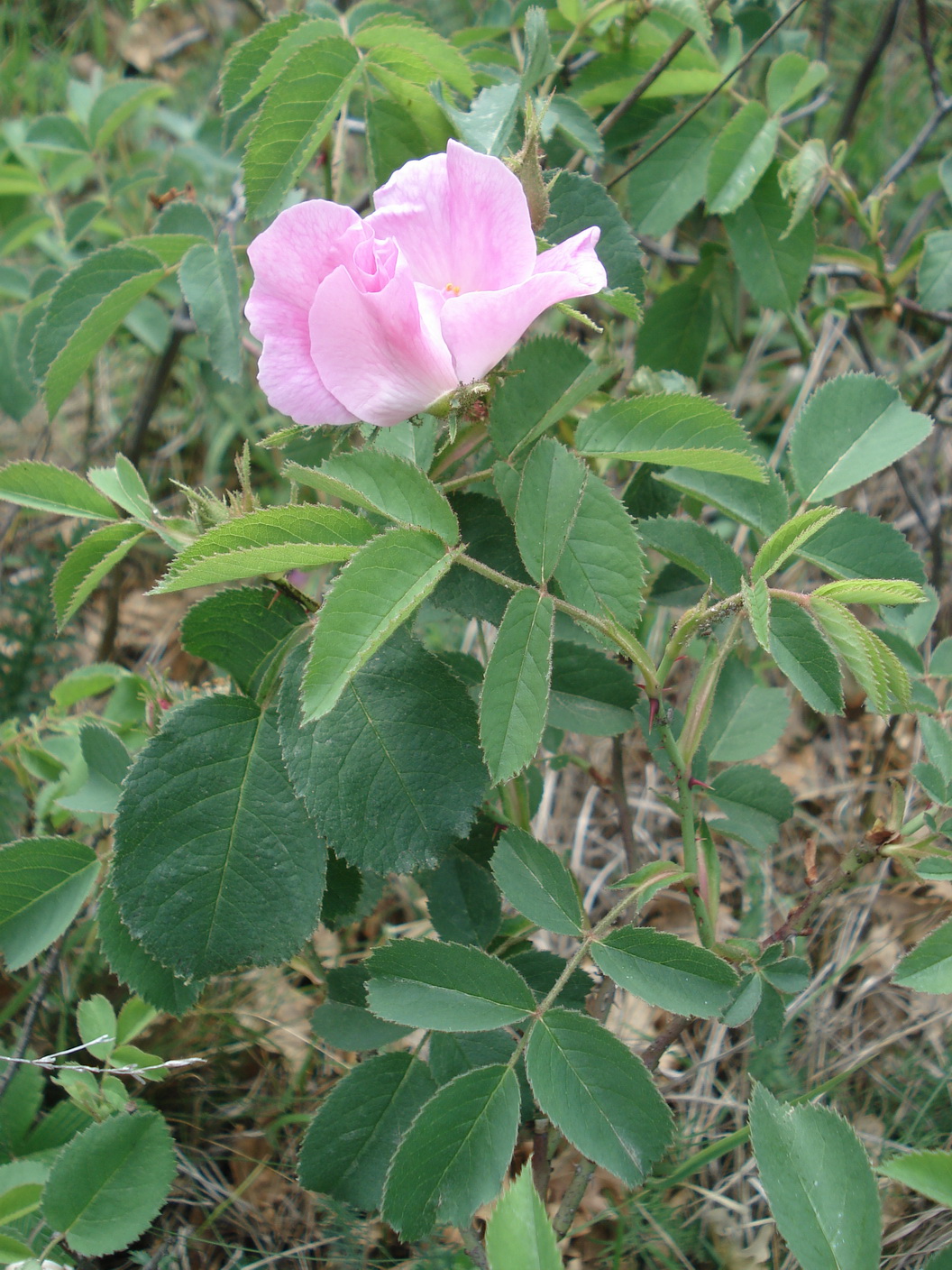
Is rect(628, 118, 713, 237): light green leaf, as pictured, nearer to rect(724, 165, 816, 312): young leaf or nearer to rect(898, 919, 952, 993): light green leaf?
rect(724, 165, 816, 312): young leaf

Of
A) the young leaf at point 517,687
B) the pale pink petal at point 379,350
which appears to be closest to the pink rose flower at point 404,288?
the pale pink petal at point 379,350

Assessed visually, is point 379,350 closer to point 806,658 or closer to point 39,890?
point 806,658

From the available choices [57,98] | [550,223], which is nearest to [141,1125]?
[550,223]

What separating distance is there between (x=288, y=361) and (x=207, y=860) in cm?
50

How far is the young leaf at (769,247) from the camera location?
142cm

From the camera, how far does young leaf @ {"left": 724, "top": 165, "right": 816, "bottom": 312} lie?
4.65ft

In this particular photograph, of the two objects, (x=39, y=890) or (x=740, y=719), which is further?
(x=740, y=719)

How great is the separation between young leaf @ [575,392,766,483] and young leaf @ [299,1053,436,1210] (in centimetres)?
72

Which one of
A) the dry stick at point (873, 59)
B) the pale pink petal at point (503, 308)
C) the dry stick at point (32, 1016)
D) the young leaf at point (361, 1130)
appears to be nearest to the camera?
the pale pink petal at point (503, 308)

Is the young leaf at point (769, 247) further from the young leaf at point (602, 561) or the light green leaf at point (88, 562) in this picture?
the light green leaf at point (88, 562)

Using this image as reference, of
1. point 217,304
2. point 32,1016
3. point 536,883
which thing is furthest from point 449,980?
point 217,304

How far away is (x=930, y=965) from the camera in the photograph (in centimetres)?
93

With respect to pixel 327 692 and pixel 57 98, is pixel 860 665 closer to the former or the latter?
pixel 327 692

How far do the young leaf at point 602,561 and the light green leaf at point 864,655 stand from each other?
173 mm
